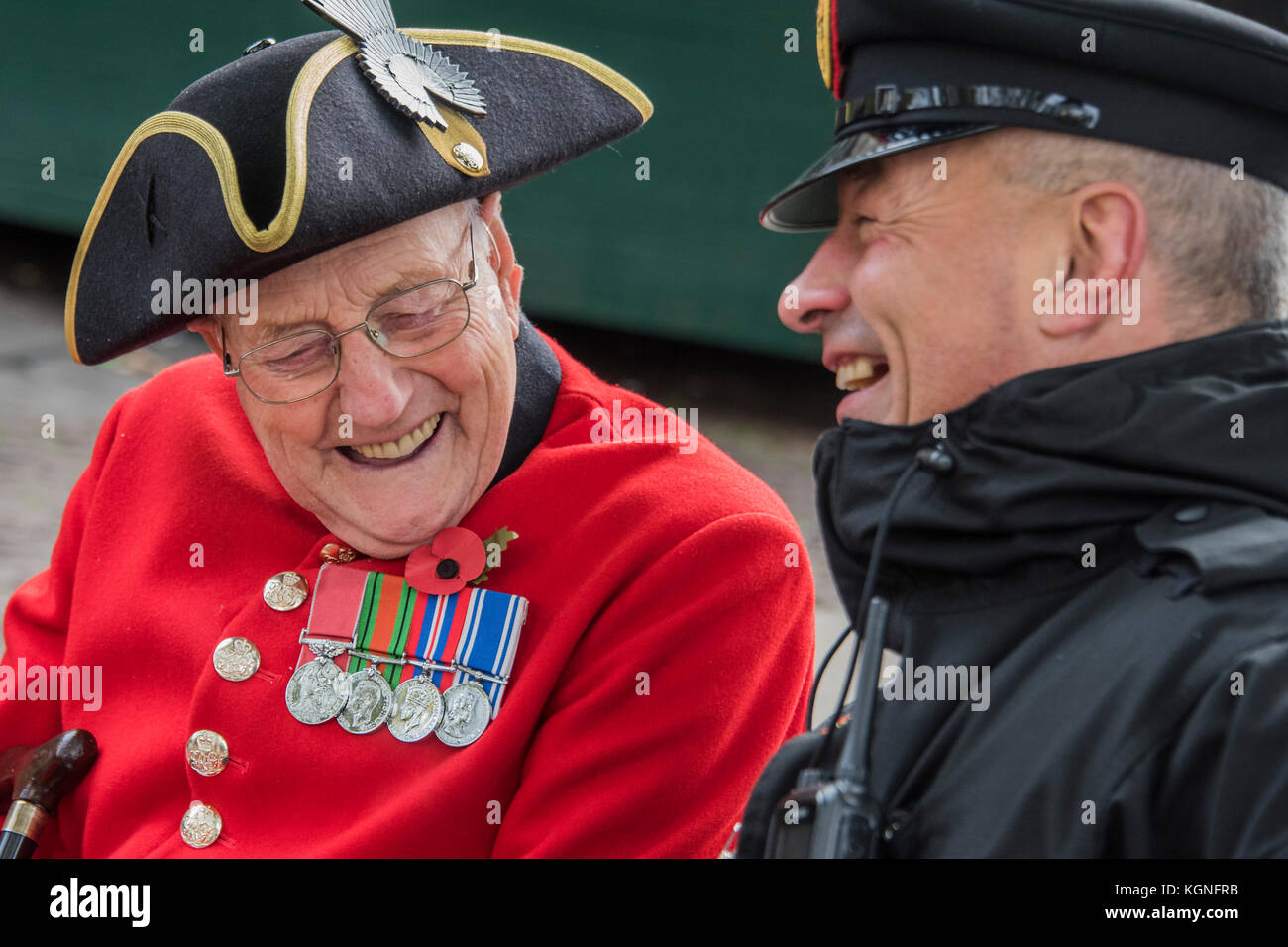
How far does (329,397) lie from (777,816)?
971mm

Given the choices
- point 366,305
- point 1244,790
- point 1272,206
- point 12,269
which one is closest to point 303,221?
point 366,305

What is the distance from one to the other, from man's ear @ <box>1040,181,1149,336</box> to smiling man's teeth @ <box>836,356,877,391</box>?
23 centimetres

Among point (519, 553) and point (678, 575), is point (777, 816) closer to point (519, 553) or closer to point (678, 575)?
point (678, 575)

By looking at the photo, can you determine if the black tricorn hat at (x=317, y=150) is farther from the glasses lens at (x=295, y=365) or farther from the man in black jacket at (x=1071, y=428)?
the man in black jacket at (x=1071, y=428)

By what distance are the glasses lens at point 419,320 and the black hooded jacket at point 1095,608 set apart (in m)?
0.79

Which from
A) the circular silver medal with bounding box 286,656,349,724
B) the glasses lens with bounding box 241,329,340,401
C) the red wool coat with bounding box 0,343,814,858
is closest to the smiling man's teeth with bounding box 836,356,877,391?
the red wool coat with bounding box 0,343,814,858

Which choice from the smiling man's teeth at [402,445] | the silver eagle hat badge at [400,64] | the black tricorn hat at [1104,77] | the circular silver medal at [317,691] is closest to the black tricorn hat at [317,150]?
the silver eagle hat badge at [400,64]

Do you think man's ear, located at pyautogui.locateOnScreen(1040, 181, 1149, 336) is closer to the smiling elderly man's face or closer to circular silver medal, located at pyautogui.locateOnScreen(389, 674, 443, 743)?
the smiling elderly man's face

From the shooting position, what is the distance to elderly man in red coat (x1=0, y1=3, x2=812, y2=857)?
1.91 m

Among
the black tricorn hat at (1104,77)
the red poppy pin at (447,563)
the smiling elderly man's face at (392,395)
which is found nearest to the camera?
the black tricorn hat at (1104,77)

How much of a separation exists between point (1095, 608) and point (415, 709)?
3.49 feet

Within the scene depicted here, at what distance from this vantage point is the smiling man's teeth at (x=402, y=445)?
6.67 ft

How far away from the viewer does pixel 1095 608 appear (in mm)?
1252

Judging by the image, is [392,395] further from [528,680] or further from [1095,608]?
[1095,608]
